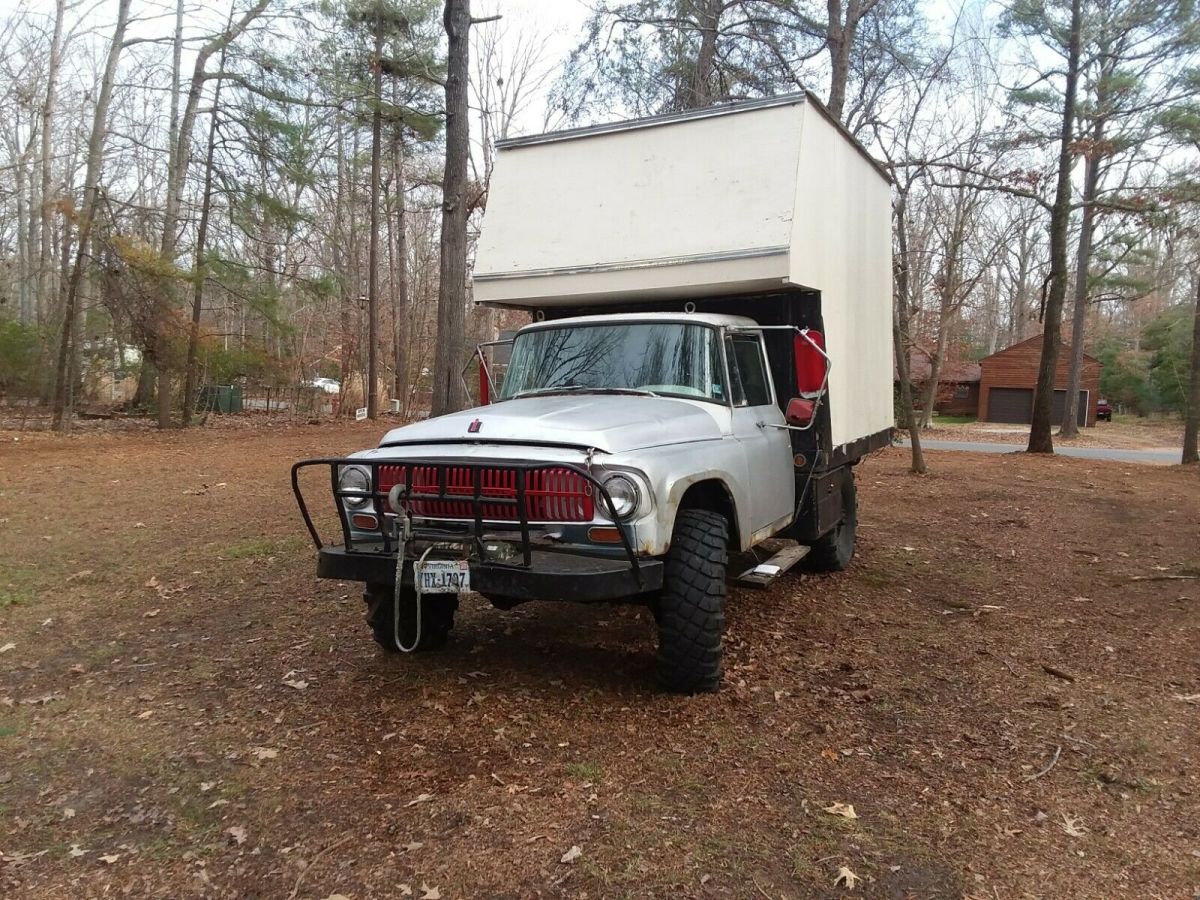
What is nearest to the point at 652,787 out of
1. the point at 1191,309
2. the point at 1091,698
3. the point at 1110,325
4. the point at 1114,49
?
the point at 1091,698

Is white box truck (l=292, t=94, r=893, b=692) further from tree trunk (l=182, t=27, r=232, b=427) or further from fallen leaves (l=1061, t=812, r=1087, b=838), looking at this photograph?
tree trunk (l=182, t=27, r=232, b=427)

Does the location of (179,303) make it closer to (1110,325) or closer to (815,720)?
(815,720)

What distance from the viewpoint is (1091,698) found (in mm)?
4137

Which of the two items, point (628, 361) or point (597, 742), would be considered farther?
point (628, 361)

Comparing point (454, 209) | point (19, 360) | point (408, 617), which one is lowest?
point (408, 617)

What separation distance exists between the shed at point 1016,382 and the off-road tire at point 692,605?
138 feet

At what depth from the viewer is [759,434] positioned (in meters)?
5.06

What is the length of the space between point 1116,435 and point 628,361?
1329 inches

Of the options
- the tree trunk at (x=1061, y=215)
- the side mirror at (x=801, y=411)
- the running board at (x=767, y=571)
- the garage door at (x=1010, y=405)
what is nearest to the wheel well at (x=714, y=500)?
the running board at (x=767, y=571)

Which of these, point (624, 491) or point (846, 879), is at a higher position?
point (624, 491)

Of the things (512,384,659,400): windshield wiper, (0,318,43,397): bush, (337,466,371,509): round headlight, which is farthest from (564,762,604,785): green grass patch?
(0,318,43,397): bush

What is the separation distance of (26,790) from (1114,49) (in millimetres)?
21966

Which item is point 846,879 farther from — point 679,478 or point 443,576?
point 443,576

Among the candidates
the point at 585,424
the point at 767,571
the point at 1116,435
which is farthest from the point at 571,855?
the point at 1116,435
